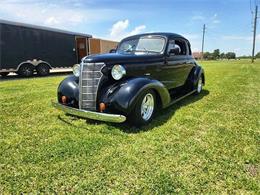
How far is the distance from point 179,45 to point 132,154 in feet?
13.8

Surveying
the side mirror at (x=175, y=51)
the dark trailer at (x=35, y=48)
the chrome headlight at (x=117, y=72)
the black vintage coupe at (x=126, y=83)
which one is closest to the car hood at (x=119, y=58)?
the black vintage coupe at (x=126, y=83)

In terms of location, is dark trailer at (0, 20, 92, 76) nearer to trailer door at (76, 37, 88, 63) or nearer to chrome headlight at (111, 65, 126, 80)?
trailer door at (76, 37, 88, 63)

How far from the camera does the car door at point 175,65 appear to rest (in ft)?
19.7

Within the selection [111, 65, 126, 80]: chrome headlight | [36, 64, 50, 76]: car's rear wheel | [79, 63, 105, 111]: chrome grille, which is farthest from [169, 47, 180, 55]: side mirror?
[36, 64, 50, 76]: car's rear wheel

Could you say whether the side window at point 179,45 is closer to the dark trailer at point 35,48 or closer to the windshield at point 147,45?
the windshield at point 147,45

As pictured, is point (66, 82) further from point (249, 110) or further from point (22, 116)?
point (249, 110)

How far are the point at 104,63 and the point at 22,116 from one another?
2352 millimetres

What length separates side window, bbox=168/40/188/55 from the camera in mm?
6145

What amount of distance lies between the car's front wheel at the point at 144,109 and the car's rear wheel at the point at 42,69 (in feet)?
39.7

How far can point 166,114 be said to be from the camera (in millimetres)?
5555

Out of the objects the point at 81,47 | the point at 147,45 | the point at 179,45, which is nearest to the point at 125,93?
the point at 147,45

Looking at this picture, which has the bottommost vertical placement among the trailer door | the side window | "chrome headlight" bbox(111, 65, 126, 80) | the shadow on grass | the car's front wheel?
the shadow on grass

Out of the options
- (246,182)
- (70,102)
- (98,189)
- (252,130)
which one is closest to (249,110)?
(252,130)

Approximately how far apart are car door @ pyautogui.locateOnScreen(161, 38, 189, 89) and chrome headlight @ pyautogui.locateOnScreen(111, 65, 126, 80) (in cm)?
158
